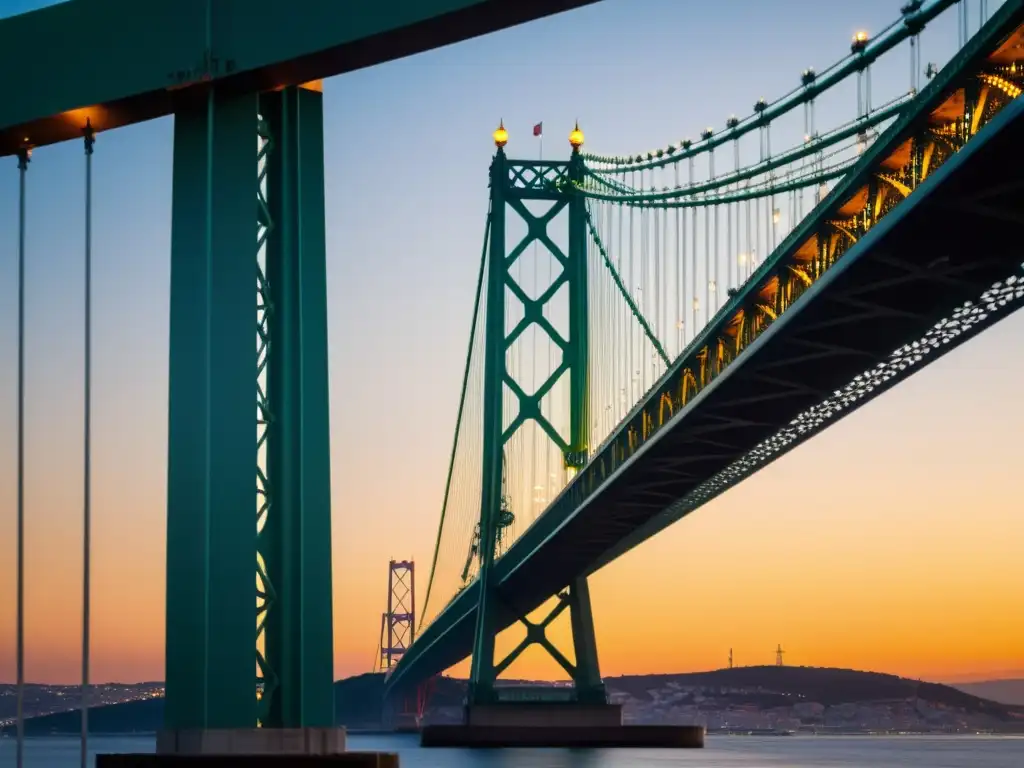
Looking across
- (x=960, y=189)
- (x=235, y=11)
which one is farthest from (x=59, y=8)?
(x=960, y=189)

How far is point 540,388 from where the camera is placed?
45281 millimetres

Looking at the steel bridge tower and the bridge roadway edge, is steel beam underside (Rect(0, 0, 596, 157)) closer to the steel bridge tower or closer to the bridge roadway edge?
the bridge roadway edge

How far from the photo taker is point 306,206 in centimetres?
952

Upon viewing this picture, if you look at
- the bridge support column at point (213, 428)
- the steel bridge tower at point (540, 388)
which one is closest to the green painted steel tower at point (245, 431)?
the bridge support column at point (213, 428)

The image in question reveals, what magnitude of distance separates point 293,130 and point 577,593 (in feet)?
Result: 112

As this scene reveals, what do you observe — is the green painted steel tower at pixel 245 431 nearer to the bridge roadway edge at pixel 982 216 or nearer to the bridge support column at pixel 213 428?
the bridge support column at pixel 213 428

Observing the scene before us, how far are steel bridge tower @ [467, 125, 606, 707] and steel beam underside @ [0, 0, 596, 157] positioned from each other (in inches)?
1237

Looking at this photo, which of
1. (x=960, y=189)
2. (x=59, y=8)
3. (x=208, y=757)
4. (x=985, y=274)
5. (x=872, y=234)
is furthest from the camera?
(x=985, y=274)

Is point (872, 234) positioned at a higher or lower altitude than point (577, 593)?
higher

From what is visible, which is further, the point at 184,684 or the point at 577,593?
the point at 577,593

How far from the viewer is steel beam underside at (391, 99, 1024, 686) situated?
1752cm

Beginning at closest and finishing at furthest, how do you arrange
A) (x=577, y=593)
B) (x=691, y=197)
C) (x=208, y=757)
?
(x=208, y=757) → (x=691, y=197) → (x=577, y=593)

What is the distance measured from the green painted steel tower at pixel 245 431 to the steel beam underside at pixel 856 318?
8263 millimetres

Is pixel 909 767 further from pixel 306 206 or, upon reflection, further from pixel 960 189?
pixel 306 206
